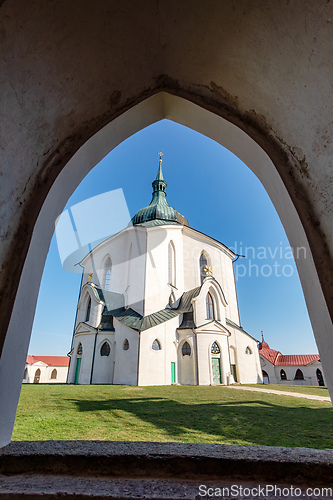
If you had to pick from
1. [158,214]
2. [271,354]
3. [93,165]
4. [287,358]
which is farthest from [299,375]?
[93,165]

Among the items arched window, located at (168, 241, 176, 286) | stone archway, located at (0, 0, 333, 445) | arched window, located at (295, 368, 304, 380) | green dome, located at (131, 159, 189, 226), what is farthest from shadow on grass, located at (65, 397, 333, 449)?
arched window, located at (295, 368, 304, 380)

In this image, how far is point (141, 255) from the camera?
824 inches

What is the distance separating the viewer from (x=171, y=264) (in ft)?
70.6

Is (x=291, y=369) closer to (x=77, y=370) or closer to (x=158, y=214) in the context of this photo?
(x=158, y=214)

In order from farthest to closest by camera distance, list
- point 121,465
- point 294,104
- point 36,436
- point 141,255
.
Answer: point 141,255
point 36,436
point 294,104
point 121,465

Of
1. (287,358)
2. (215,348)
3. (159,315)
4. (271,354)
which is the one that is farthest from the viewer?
(271,354)

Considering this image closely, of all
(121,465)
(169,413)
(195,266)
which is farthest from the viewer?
(195,266)

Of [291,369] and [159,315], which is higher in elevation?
[159,315]

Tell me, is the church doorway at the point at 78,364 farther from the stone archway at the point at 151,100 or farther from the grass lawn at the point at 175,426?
the stone archway at the point at 151,100

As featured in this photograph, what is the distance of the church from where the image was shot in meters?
17.1

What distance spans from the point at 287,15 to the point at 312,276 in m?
1.45

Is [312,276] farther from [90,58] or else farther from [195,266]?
[195,266]

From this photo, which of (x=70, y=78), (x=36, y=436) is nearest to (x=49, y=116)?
(x=70, y=78)

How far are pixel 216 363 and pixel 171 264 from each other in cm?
807
